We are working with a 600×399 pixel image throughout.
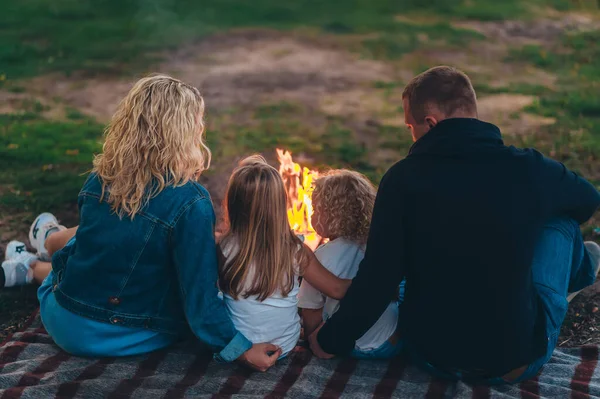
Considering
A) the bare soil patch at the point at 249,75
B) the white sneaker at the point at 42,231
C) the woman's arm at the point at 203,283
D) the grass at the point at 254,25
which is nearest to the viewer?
the woman's arm at the point at 203,283

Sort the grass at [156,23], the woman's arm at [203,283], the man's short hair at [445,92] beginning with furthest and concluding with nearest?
the grass at [156,23] < the woman's arm at [203,283] < the man's short hair at [445,92]

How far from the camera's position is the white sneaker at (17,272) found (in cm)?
504

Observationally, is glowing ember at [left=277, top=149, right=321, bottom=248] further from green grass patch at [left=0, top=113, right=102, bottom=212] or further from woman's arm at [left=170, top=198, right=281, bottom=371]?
green grass patch at [left=0, top=113, right=102, bottom=212]

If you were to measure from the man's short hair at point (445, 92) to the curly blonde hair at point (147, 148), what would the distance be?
1.09 m

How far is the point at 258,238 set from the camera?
3.85 metres

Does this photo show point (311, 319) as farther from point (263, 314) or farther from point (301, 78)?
point (301, 78)

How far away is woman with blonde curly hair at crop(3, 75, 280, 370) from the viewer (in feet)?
12.3

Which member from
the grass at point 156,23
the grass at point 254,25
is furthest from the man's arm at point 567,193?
the grass at point 156,23

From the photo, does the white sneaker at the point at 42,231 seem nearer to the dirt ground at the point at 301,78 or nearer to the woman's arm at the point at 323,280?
the dirt ground at the point at 301,78

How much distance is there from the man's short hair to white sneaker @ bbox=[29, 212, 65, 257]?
2767 millimetres

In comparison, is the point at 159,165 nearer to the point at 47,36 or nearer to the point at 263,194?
the point at 263,194

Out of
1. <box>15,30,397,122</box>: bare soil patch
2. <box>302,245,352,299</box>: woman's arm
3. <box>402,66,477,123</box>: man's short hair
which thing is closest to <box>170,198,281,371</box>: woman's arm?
<box>302,245,352,299</box>: woman's arm

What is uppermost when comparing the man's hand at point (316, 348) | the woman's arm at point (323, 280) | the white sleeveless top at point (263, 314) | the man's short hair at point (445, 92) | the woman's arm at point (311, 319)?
the man's short hair at point (445, 92)

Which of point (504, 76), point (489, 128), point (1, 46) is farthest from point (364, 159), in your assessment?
point (1, 46)
